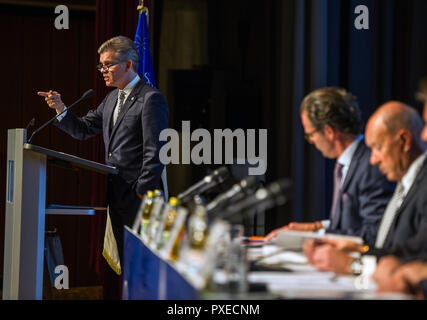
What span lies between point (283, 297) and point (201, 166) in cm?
371

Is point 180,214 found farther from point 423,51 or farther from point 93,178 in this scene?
point 93,178

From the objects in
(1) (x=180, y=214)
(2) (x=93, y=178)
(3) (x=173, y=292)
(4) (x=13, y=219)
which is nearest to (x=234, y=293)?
(3) (x=173, y=292)

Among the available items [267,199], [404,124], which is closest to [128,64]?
[404,124]

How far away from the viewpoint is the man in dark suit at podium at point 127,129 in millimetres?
3184

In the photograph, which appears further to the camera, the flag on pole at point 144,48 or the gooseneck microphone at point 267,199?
the flag on pole at point 144,48

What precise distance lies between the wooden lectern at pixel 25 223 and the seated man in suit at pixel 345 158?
3.14 feet

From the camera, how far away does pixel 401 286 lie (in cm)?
145

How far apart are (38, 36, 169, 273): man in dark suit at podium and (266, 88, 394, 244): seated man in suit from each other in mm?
999

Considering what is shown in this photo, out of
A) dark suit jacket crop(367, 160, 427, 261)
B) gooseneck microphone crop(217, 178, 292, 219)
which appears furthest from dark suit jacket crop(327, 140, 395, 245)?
gooseneck microphone crop(217, 178, 292, 219)

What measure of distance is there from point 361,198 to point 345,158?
192 millimetres

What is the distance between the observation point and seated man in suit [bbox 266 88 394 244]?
2.25m

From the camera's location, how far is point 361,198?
2273mm

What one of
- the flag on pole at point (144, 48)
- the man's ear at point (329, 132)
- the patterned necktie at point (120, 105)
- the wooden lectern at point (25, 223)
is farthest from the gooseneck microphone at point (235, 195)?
the flag on pole at point (144, 48)

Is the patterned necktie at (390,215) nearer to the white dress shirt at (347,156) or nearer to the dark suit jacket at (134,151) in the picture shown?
the white dress shirt at (347,156)
